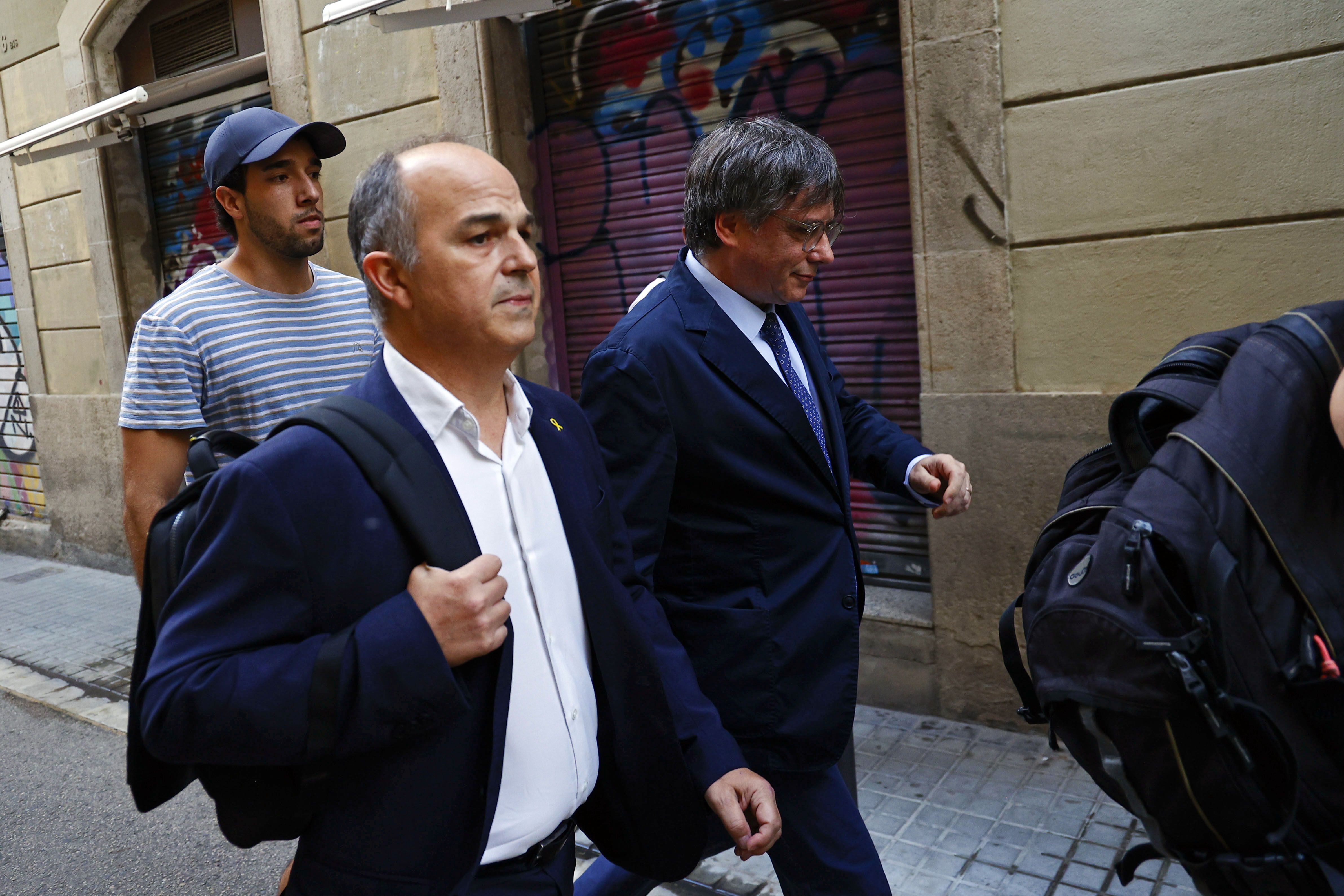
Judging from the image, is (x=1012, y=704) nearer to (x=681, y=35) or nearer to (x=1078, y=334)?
(x=1078, y=334)

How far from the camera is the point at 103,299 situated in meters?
8.09

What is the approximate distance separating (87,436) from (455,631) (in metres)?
8.05

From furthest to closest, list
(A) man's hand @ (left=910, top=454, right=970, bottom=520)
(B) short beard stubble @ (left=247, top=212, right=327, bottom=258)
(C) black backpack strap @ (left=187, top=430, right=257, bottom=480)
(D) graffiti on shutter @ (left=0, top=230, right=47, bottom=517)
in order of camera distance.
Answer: (D) graffiti on shutter @ (left=0, top=230, right=47, bottom=517) → (B) short beard stubble @ (left=247, top=212, right=327, bottom=258) → (A) man's hand @ (left=910, top=454, right=970, bottom=520) → (C) black backpack strap @ (left=187, top=430, right=257, bottom=480)

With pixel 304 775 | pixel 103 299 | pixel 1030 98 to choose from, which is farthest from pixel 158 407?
pixel 103 299

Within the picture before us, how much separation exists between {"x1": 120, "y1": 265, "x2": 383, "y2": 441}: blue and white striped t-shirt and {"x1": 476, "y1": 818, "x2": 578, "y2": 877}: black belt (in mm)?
1357

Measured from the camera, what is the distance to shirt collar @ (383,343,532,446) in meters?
1.72

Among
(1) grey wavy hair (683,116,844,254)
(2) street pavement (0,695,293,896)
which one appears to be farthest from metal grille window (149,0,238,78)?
(1) grey wavy hair (683,116,844,254)

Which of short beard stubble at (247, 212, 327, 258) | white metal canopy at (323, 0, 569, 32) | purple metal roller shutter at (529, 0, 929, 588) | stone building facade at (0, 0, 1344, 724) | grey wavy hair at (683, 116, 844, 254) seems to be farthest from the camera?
white metal canopy at (323, 0, 569, 32)

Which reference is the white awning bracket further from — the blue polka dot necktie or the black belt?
the black belt

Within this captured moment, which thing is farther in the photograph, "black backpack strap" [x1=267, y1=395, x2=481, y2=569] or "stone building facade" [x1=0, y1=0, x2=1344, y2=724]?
"stone building facade" [x1=0, y1=0, x2=1344, y2=724]

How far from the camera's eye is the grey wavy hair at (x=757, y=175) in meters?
2.48

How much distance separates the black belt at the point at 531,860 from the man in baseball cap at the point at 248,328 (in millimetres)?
1443

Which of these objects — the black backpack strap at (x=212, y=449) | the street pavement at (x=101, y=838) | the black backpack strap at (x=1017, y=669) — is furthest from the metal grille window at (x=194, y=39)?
the black backpack strap at (x=1017, y=669)

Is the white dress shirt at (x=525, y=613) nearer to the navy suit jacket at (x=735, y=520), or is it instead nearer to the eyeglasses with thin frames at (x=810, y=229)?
the navy suit jacket at (x=735, y=520)
